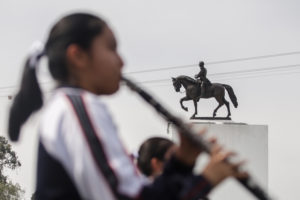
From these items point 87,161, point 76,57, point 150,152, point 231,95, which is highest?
Result: point 76,57

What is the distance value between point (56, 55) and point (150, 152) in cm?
148

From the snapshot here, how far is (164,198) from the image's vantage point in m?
1.91

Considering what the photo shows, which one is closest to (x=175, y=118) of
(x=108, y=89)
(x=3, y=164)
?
(x=108, y=89)

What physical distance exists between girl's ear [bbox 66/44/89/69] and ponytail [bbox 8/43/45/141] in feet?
0.56

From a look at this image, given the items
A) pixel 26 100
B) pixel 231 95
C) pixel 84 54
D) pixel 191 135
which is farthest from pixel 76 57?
pixel 231 95

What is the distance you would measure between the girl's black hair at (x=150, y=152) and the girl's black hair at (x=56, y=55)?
1303 millimetres

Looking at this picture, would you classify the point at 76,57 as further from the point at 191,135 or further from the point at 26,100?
the point at 191,135

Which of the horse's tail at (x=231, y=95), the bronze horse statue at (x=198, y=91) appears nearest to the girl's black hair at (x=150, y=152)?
the bronze horse statue at (x=198, y=91)

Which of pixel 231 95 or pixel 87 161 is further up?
pixel 87 161

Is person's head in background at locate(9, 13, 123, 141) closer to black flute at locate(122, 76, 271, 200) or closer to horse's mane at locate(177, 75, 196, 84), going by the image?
black flute at locate(122, 76, 271, 200)

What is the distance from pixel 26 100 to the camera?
215 centimetres

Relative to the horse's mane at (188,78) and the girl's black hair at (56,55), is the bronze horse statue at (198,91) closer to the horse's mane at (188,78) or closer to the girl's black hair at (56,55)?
the horse's mane at (188,78)

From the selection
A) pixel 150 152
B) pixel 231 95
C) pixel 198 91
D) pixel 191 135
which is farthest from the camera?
pixel 231 95

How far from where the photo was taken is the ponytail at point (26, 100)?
2143 mm
